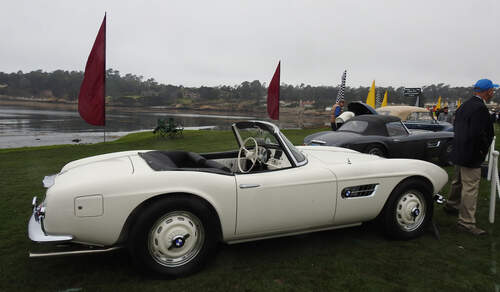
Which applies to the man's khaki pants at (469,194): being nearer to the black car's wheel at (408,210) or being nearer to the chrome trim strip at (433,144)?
the black car's wheel at (408,210)

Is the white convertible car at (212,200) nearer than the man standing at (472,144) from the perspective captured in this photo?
Yes

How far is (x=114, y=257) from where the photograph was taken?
321 centimetres

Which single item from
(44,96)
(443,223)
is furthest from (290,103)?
(443,223)

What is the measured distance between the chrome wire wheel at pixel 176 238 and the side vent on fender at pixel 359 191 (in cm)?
150

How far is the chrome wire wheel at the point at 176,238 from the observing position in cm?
275

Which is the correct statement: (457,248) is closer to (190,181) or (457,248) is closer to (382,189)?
(382,189)

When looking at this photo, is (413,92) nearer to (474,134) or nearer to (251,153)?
(474,134)

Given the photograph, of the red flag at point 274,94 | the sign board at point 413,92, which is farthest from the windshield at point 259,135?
the sign board at point 413,92

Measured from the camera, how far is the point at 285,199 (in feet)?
10.1

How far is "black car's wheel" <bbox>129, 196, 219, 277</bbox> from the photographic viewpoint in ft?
8.70

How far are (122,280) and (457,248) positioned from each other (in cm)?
342

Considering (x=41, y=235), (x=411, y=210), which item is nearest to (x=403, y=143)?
(x=411, y=210)

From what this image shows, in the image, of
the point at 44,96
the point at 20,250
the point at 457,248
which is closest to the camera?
the point at 20,250

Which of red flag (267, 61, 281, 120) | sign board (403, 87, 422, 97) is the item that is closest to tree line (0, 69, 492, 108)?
sign board (403, 87, 422, 97)
